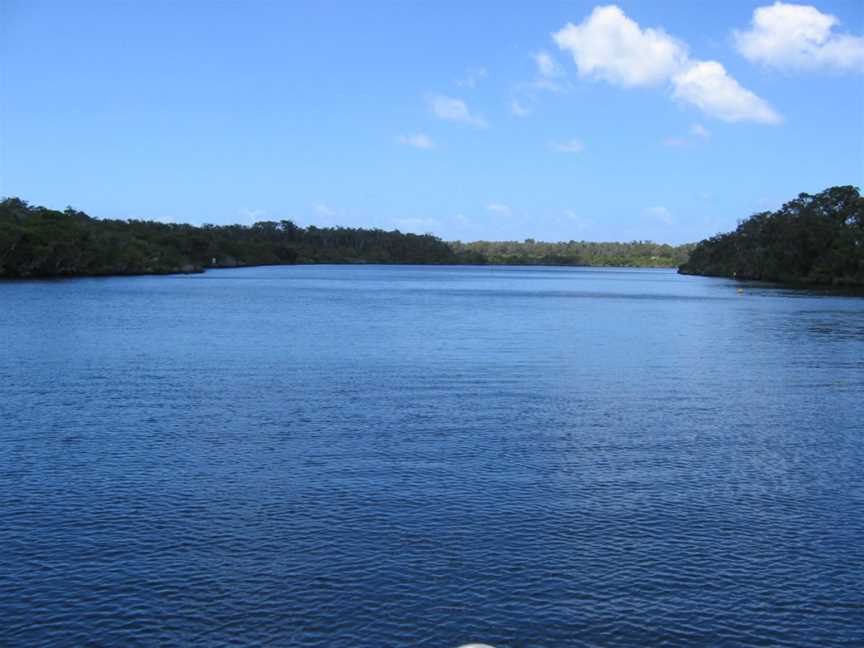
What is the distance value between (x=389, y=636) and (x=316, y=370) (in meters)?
25.5

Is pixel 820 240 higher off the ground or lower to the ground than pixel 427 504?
higher

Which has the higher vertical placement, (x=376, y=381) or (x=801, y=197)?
(x=801, y=197)

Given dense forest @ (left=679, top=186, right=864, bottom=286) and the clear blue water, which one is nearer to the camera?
the clear blue water

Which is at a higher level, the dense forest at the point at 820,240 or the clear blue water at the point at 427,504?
the dense forest at the point at 820,240

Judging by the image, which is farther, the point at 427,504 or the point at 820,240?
the point at 820,240

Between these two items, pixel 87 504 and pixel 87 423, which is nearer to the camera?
pixel 87 504

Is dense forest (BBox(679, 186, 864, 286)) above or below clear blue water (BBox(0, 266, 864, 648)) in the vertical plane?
above

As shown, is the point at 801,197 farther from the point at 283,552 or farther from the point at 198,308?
the point at 283,552

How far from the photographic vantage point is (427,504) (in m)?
17.8

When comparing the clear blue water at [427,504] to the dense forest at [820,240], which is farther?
the dense forest at [820,240]

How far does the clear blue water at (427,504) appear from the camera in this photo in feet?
42.3

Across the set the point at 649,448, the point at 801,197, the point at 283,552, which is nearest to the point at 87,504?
the point at 283,552

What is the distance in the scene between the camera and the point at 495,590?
45.4ft

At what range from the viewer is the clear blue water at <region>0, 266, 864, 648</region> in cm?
1290
